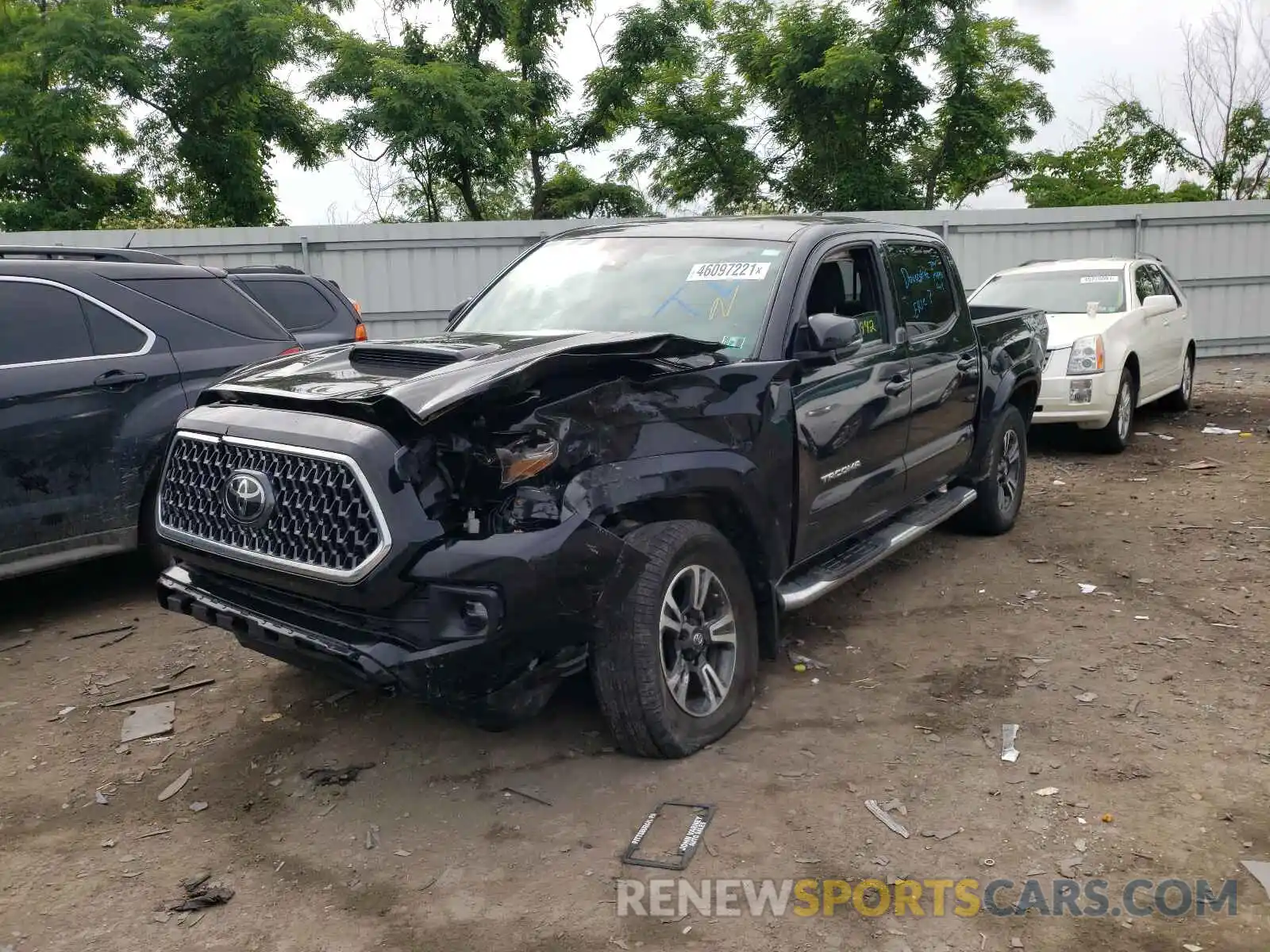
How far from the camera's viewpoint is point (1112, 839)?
315 centimetres

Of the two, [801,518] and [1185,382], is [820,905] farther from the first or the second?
[1185,382]

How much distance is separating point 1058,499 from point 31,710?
674 cm

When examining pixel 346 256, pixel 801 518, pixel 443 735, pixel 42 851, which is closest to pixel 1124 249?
pixel 346 256

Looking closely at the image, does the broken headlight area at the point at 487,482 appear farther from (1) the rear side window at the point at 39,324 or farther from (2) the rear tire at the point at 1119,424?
(2) the rear tire at the point at 1119,424

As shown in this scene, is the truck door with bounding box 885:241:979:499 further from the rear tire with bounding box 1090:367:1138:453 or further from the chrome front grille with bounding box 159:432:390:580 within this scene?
the rear tire with bounding box 1090:367:1138:453

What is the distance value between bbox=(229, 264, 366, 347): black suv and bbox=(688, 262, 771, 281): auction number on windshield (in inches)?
165

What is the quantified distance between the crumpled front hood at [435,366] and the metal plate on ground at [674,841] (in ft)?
4.72

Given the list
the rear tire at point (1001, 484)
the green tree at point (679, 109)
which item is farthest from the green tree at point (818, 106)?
the rear tire at point (1001, 484)

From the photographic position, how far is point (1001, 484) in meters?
6.64

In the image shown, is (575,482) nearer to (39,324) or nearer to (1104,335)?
(39,324)

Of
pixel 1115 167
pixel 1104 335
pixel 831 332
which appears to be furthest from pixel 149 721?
pixel 1115 167

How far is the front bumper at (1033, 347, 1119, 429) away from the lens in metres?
8.88

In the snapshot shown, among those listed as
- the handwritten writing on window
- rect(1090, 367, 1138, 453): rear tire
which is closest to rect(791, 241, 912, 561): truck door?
the handwritten writing on window

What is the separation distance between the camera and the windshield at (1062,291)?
31.7 ft
